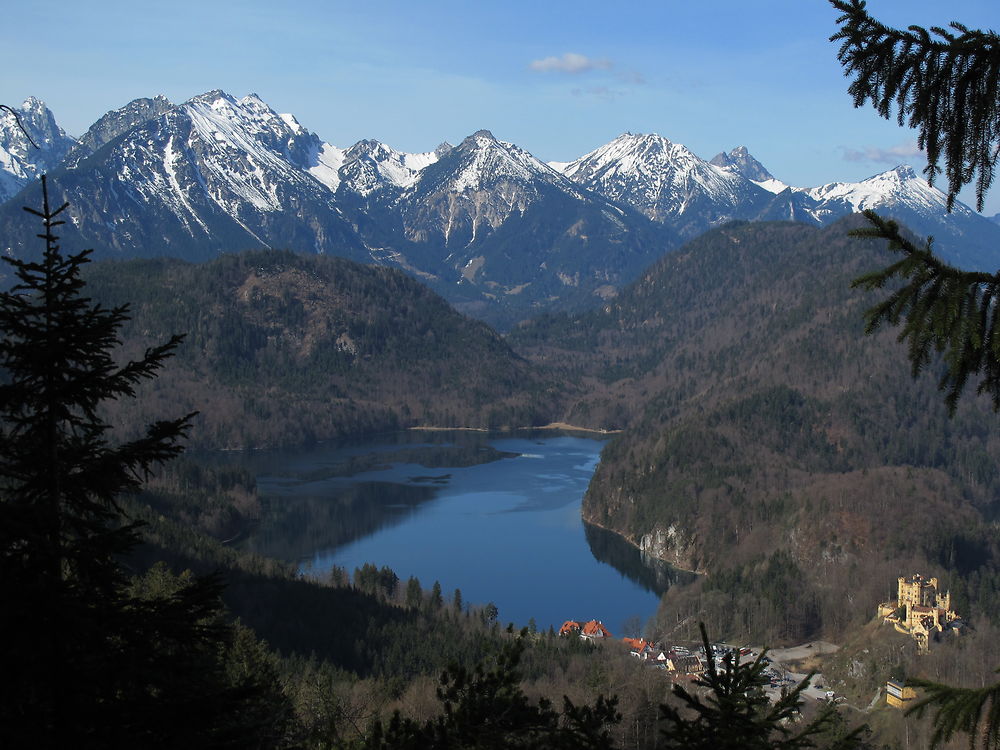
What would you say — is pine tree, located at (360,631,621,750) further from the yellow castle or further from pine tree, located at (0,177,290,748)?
the yellow castle

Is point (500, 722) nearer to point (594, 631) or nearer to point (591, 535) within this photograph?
point (594, 631)

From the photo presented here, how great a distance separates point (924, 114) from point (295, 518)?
12579 cm

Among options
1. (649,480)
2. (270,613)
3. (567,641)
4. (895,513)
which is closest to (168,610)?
(567,641)

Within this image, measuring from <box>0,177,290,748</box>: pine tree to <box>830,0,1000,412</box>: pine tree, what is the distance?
6.72 metres

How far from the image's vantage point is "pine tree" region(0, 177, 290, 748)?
9.58 metres

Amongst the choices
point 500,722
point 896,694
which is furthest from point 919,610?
point 500,722

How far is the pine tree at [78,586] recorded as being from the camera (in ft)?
31.4

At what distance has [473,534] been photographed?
12012cm

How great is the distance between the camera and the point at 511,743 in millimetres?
14227

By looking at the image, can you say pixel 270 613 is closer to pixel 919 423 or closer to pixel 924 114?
pixel 924 114

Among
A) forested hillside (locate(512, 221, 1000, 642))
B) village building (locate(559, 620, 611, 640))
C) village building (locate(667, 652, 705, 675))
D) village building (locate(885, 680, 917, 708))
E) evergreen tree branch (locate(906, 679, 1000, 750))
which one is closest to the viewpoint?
evergreen tree branch (locate(906, 679, 1000, 750))

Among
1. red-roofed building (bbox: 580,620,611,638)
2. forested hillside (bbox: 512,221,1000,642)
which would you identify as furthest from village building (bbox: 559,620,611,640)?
forested hillside (bbox: 512,221,1000,642)

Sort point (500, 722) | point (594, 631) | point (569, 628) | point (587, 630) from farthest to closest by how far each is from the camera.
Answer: point (569, 628)
point (587, 630)
point (594, 631)
point (500, 722)

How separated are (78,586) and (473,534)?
111 m
